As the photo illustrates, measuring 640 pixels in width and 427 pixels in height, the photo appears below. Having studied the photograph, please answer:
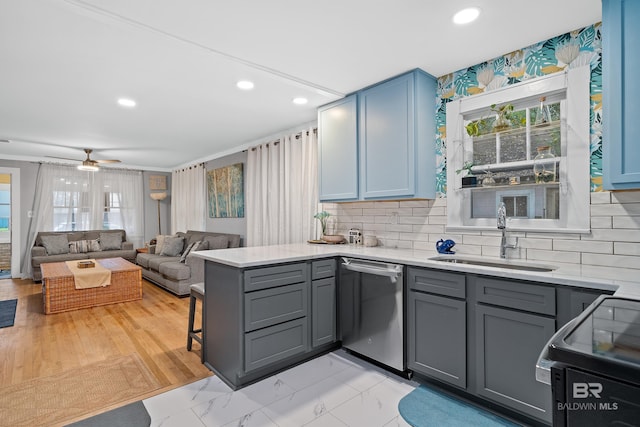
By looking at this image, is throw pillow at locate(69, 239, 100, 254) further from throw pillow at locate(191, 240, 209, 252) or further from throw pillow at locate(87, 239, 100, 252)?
throw pillow at locate(191, 240, 209, 252)

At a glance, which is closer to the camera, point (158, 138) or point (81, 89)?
point (81, 89)

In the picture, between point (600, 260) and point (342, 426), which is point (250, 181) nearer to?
point (342, 426)

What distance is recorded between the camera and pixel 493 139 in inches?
102

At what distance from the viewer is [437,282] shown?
224cm

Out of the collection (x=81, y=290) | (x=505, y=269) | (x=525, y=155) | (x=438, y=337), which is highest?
(x=525, y=155)

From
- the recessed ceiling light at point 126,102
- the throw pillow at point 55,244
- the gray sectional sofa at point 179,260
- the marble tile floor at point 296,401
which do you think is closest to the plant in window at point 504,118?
the marble tile floor at point 296,401

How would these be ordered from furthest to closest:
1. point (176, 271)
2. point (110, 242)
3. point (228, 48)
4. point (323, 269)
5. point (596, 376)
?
1. point (110, 242)
2. point (176, 271)
3. point (323, 269)
4. point (228, 48)
5. point (596, 376)

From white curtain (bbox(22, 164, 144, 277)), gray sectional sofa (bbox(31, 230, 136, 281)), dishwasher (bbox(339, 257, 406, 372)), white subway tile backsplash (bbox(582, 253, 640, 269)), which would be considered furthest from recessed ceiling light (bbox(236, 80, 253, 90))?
white curtain (bbox(22, 164, 144, 277))

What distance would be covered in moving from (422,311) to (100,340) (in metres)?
3.11

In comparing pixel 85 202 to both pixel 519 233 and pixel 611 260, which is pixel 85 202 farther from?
pixel 611 260

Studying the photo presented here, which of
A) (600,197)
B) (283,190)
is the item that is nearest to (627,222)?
(600,197)

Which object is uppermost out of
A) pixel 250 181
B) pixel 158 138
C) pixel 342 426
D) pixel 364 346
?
pixel 158 138

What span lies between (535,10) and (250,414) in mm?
3002

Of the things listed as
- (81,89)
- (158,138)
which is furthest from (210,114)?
(158,138)
